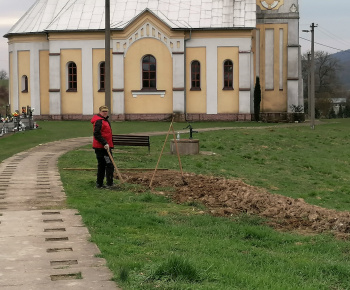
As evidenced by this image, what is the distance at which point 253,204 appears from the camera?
11625 mm

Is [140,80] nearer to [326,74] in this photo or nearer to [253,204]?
[253,204]

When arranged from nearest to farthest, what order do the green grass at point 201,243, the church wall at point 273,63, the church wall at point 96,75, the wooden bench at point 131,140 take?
the green grass at point 201,243
the wooden bench at point 131,140
the church wall at point 96,75
the church wall at point 273,63

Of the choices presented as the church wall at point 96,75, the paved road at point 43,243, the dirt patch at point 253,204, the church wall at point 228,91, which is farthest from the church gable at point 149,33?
the paved road at point 43,243

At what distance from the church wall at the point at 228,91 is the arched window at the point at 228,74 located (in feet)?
0.94

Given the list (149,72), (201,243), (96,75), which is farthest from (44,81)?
(201,243)

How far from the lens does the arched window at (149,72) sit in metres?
47.4

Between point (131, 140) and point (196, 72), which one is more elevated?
point (196, 72)

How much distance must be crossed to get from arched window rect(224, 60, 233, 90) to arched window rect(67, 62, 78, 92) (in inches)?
468

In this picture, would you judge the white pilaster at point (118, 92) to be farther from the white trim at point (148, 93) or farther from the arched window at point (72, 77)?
the arched window at point (72, 77)

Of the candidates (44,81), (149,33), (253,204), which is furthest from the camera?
(44,81)

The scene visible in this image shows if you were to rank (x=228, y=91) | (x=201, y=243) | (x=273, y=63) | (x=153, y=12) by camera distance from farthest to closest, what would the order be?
(x=273, y=63)
(x=228, y=91)
(x=153, y=12)
(x=201, y=243)

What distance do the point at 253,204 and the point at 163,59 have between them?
3632 cm

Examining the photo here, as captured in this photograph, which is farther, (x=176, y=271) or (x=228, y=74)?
(x=228, y=74)

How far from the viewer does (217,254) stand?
774 centimetres
